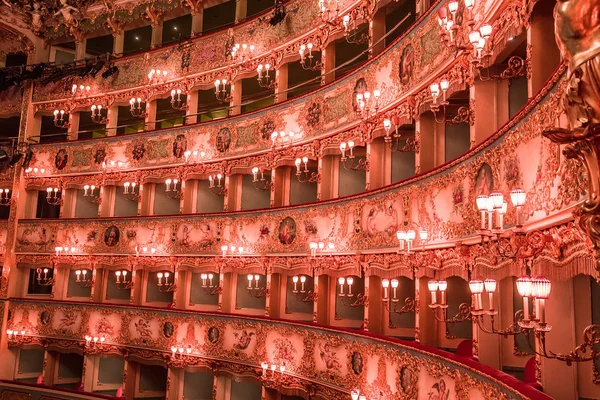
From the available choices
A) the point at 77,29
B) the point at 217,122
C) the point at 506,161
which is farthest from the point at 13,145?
the point at 506,161

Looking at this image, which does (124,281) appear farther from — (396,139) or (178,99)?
(396,139)

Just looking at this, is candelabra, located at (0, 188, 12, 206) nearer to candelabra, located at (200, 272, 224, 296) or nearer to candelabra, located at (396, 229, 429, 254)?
candelabra, located at (200, 272, 224, 296)

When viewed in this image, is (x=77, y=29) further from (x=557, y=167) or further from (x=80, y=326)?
(x=557, y=167)

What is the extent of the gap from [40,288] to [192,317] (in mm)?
9802

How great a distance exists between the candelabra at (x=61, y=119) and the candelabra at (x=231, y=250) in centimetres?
1028

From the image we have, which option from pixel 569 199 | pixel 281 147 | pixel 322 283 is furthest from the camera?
pixel 281 147

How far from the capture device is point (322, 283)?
634 inches

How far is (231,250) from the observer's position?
18.4m

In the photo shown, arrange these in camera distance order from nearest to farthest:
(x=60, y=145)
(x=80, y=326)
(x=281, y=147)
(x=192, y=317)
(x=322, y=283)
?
(x=322, y=283)
(x=281, y=147)
(x=192, y=317)
(x=80, y=326)
(x=60, y=145)

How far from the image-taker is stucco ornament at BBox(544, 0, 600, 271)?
10.9 feet

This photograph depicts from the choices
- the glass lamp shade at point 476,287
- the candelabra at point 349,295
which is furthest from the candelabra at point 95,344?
the glass lamp shade at point 476,287

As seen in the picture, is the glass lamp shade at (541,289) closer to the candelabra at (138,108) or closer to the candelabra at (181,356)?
the candelabra at (181,356)

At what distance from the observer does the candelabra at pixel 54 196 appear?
2370 centimetres

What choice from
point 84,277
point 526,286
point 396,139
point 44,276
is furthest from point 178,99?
point 526,286
